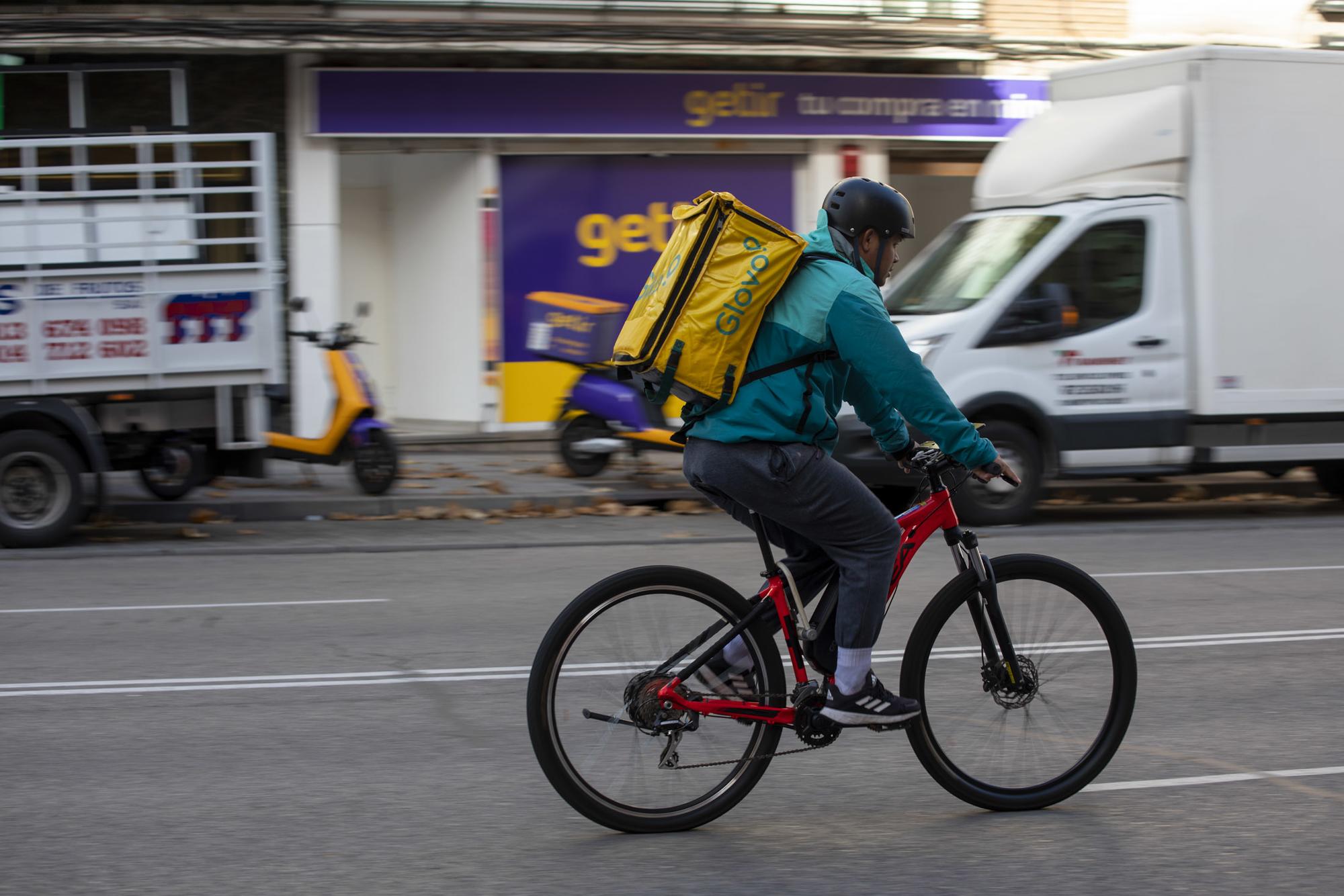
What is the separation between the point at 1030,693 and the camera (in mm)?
4508

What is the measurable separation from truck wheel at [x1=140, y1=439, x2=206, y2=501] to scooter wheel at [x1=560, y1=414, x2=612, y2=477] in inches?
121

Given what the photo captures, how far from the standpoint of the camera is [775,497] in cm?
415

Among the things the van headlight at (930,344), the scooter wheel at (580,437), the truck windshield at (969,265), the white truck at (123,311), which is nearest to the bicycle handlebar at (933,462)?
the van headlight at (930,344)

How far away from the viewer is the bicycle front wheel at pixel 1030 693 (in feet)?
14.6

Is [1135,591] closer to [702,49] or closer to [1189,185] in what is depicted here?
[1189,185]

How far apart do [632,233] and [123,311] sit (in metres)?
7.55

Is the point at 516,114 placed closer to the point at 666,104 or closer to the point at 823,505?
the point at 666,104

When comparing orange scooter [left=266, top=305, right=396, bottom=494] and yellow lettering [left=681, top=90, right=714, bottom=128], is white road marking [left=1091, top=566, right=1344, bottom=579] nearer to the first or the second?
orange scooter [left=266, top=305, right=396, bottom=494]

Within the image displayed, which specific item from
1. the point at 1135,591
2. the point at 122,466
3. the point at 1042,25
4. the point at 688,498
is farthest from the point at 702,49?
the point at 1135,591


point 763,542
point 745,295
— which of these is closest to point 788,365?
point 745,295

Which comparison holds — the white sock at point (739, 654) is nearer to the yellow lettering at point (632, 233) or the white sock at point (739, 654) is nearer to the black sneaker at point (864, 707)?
the black sneaker at point (864, 707)

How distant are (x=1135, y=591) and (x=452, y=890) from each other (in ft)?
17.5

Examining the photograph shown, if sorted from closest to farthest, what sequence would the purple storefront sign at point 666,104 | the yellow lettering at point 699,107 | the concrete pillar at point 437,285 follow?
1. the purple storefront sign at point 666,104
2. the concrete pillar at point 437,285
3. the yellow lettering at point 699,107

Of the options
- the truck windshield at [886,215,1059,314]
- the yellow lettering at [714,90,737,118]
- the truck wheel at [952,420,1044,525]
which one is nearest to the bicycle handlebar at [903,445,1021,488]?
the truck wheel at [952,420,1044,525]
